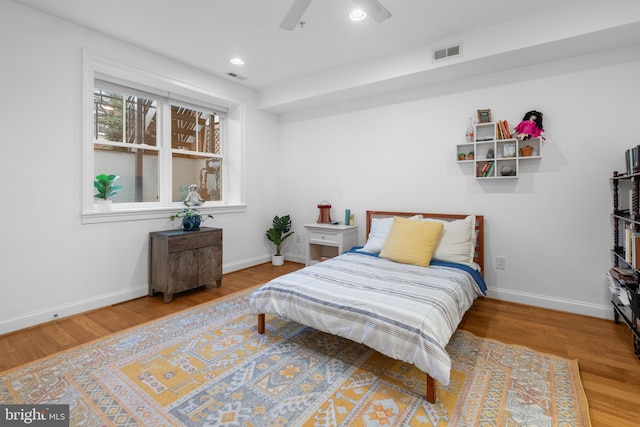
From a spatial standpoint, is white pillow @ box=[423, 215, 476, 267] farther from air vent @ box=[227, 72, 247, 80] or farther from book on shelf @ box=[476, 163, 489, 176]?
air vent @ box=[227, 72, 247, 80]

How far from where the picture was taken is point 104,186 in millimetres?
3018

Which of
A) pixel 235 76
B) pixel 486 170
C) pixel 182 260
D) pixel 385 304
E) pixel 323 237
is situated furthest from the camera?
Answer: pixel 323 237

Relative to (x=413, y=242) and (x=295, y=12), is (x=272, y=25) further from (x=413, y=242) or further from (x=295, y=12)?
(x=413, y=242)

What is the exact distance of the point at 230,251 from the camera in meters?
4.27

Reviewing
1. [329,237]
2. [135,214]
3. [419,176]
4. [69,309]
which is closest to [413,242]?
[419,176]

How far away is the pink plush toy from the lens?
2.88 m

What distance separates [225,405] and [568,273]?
126 inches

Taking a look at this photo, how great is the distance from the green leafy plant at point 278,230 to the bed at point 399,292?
1.59m

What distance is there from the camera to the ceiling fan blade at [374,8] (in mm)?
1893

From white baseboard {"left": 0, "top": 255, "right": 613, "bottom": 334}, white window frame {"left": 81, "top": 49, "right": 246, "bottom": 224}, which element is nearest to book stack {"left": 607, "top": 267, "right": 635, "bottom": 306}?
white baseboard {"left": 0, "top": 255, "right": 613, "bottom": 334}

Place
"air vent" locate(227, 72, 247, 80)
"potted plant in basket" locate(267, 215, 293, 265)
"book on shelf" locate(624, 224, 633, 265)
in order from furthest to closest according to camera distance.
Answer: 1. "potted plant in basket" locate(267, 215, 293, 265)
2. "air vent" locate(227, 72, 247, 80)
3. "book on shelf" locate(624, 224, 633, 265)

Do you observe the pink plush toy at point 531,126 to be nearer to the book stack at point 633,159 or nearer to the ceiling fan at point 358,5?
the book stack at point 633,159

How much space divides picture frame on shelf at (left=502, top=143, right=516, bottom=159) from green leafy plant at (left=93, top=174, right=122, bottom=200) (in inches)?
156

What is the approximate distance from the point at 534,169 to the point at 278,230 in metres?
3.34
